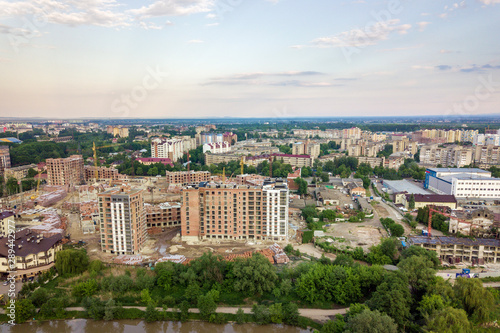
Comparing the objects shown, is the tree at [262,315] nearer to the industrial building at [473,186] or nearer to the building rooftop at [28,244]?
the building rooftop at [28,244]

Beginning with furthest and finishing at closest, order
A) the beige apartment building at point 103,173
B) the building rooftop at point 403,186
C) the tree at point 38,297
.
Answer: the beige apartment building at point 103,173, the building rooftop at point 403,186, the tree at point 38,297

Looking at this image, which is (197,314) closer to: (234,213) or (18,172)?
(234,213)

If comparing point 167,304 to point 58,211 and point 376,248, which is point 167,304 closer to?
point 376,248

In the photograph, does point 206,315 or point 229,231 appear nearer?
point 206,315

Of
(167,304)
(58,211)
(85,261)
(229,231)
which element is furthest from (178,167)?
(167,304)

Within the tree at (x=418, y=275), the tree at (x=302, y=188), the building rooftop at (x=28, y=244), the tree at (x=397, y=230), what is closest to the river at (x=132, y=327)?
the building rooftop at (x=28, y=244)

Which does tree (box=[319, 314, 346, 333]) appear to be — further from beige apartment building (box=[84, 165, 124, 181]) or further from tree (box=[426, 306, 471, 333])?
beige apartment building (box=[84, 165, 124, 181])

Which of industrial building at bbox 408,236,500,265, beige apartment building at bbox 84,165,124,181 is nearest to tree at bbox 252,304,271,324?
industrial building at bbox 408,236,500,265
